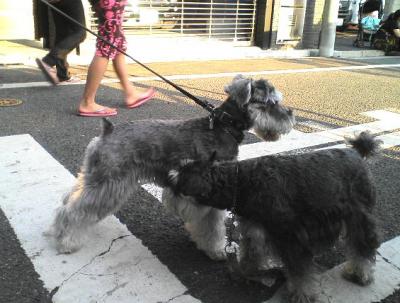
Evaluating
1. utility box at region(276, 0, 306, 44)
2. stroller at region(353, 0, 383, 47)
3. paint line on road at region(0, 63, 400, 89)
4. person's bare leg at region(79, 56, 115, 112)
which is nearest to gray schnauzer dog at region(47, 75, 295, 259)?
person's bare leg at region(79, 56, 115, 112)

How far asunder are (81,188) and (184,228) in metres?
0.86

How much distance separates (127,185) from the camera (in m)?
2.88

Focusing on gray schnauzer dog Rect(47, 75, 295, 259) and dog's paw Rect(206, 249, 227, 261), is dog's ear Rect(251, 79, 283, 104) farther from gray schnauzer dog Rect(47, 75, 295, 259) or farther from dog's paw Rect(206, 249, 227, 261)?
dog's paw Rect(206, 249, 227, 261)

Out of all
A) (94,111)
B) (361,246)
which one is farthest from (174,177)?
(94,111)

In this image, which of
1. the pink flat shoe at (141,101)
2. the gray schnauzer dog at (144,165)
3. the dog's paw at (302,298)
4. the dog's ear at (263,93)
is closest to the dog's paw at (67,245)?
the gray schnauzer dog at (144,165)

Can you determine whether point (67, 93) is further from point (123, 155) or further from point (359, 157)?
point (359, 157)

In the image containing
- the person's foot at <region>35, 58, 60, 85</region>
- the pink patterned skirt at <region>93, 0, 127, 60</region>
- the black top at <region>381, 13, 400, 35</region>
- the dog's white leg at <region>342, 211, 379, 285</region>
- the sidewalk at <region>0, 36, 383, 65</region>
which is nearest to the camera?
the dog's white leg at <region>342, 211, 379, 285</region>

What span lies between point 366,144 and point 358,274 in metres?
0.81

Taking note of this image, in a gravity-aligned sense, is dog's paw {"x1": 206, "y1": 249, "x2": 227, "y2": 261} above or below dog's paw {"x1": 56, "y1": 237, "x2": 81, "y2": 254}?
below

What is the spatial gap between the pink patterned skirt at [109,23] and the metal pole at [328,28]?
952cm

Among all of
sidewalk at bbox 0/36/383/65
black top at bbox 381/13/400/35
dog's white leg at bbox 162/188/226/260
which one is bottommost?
dog's white leg at bbox 162/188/226/260

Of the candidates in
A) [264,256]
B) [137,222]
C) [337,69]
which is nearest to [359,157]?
[264,256]

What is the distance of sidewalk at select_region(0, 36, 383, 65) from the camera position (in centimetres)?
969

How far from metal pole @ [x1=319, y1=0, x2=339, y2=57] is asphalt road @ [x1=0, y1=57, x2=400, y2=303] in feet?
4.10
